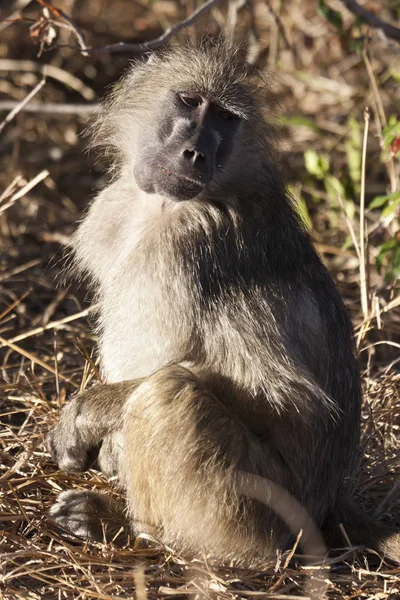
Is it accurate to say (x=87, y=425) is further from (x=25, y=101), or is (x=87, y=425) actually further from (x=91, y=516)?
(x=25, y=101)

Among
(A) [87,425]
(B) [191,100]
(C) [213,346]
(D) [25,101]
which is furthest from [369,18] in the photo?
(A) [87,425]

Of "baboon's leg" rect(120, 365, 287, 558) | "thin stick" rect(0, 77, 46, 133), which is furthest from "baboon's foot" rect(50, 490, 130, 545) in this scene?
"thin stick" rect(0, 77, 46, 133)

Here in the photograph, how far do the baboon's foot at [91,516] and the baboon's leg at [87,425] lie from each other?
114 millimetres

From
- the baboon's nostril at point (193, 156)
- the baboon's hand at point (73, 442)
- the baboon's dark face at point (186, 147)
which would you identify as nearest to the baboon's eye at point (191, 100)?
the baboon's dark face at point (186, 147)

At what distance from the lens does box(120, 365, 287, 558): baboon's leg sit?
3061mm

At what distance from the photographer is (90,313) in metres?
4.28

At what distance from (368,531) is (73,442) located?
1.13 m

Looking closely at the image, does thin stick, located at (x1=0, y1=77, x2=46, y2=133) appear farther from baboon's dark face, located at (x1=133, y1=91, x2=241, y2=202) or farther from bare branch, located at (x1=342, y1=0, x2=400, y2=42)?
bare branch, located at (x1=342, y1=0, x2=400, y2=42)

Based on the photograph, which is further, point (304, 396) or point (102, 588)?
point (304, 396)

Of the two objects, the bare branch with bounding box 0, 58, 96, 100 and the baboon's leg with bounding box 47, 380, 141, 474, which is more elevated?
the bare branch with bounding box 0, 58, 96, 100

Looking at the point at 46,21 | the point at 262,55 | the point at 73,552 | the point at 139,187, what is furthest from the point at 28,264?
the point at 262,55

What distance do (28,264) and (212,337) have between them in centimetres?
286

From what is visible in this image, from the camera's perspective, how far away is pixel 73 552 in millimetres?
3143

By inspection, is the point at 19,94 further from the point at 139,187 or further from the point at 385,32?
the point at 139,187
